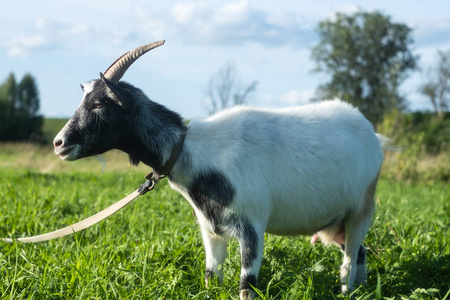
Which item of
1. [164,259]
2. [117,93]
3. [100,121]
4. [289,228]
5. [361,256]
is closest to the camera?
[117,93]

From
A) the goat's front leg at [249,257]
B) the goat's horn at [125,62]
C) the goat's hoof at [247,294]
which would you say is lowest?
the goat's hoof at [247,294]

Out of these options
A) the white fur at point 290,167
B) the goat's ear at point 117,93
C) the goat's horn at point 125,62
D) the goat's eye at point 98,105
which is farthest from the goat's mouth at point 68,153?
the white fur at point 290,167

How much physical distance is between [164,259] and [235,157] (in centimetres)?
117

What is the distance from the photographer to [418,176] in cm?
1477

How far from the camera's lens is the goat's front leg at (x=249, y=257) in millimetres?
3203

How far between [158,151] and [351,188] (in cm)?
150

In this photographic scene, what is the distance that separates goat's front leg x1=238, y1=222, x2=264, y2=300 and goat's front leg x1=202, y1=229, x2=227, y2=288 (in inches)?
15.4

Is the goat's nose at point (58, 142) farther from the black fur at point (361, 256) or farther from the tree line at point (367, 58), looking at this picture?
the tree line at point (367, 58)

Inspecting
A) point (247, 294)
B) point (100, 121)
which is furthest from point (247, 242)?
point (100, 121)

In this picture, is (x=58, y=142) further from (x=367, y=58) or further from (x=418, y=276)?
(x=367, y=58)

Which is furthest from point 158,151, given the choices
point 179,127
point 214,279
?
point 214,279

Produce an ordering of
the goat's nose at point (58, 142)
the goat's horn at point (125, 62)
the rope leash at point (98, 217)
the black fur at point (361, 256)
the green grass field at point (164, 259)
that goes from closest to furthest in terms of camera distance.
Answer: the goat's nose at point (58, 142)
the goat's horn at point (125, 62)
the green grass field at point (164, 259)
the rope leash at point (98, 217)
the black fur at point (361, 256)

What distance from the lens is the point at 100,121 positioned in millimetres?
3145

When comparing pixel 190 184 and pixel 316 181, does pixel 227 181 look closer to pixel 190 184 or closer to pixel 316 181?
pixel 190 184
